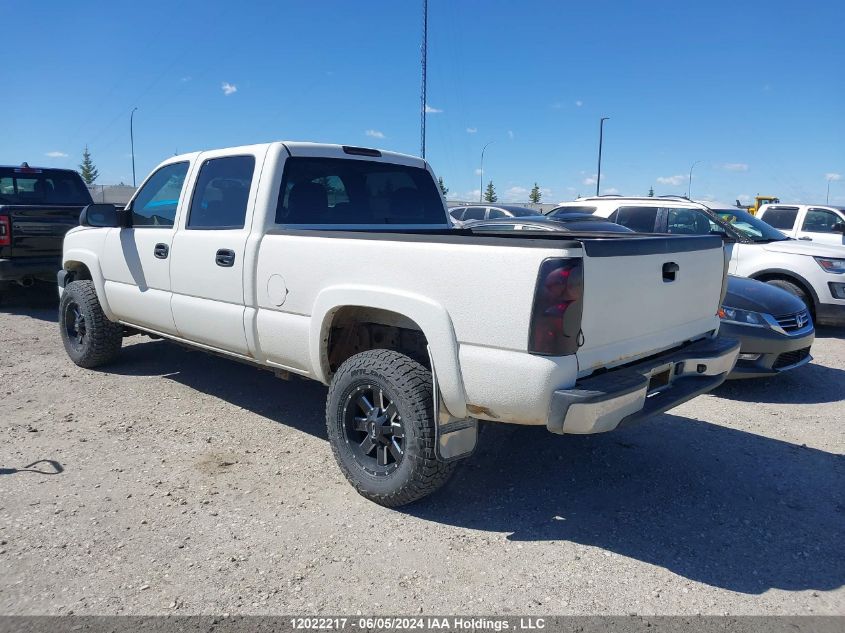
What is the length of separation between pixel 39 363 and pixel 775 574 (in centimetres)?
652

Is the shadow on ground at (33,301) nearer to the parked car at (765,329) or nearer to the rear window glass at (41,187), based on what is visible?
the rear window glass at (41,187)

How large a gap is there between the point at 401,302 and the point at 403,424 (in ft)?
2.09

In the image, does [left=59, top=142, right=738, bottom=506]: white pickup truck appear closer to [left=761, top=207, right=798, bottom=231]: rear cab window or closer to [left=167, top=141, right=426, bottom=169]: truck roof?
[left=167, top=141, right=426, bottom=169]: truck roof

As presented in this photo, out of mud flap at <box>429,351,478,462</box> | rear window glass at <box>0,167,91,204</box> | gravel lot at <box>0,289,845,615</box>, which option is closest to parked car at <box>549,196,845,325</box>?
gravel lot at <box>0,289,845,615</box>

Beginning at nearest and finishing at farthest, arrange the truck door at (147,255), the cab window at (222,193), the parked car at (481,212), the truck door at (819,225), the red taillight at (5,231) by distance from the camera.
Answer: the cab window at (222,193) < the truck door at (147,255) < the red taillight at (5,231) < the truck door at (819,225) < the parked car at (481,212)

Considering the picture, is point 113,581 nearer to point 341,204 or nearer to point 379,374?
point 379,374

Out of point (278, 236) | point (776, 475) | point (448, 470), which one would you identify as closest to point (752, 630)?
point (448, 470)

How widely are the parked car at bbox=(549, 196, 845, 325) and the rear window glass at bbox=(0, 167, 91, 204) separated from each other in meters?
8.22

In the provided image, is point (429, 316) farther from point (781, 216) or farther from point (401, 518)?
point (781, 216)

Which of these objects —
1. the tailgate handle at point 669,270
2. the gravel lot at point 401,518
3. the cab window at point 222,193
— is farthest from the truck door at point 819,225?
the cab window at point 222,193

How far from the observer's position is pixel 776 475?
4184 millimetres

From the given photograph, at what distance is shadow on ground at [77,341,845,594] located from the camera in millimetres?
3174

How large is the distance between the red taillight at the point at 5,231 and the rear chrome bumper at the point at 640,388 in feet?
27.2

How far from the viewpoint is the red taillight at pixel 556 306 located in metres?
2.82
